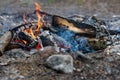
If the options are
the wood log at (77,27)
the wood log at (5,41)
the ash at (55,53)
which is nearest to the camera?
the ash at (55,53)

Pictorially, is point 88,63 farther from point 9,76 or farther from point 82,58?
point 9,76

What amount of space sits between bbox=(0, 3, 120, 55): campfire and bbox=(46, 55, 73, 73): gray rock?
0.69 meters

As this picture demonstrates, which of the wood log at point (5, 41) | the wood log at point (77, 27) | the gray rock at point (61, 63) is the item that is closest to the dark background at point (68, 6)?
the wood log at point (77, 27)

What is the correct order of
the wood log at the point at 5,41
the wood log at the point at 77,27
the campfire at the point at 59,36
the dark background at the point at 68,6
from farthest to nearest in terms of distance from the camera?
the dark background at the point at 68,6 < the wood log at the point at 77,27 < the campfire at the point at 59,36 < the wood log at the point at 5,41

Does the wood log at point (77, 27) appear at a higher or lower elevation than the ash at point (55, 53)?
higher

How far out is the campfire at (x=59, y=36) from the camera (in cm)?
575

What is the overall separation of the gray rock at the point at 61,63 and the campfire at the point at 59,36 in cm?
69

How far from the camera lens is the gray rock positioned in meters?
4.91

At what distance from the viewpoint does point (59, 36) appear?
6.16m

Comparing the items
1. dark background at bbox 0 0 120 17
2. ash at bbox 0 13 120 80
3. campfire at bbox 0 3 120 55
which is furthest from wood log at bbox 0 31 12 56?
dark background at bbox 0 0 120 17

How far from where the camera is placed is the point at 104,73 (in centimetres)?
497

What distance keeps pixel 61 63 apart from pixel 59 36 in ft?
4.37

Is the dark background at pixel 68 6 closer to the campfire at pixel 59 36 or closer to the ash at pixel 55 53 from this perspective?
the campfire at pixel 59 36

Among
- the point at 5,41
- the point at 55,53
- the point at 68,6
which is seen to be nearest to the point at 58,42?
the point at 55,53
